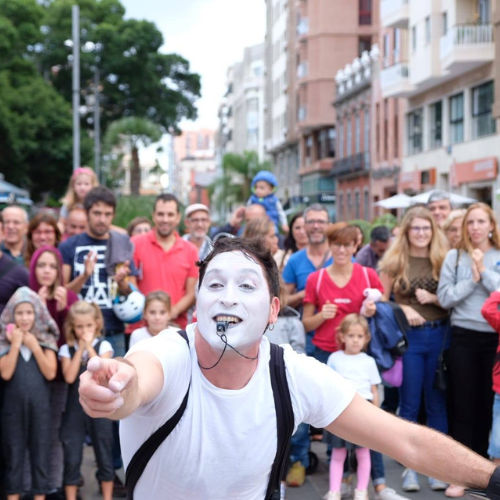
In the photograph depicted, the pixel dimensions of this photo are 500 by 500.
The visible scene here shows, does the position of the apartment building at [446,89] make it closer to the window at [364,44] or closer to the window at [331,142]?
the window at [364,44]

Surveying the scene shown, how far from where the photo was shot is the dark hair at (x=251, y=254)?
3475 mm

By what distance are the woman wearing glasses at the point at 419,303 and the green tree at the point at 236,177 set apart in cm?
5712

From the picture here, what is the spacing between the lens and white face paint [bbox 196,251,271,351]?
327cm

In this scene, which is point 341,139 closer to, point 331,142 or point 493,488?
point 331,142

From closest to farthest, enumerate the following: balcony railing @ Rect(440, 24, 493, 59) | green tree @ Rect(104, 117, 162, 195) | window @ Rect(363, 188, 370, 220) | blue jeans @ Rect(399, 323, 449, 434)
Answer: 1. blue jeans @ Rect(399, 323, 449, 434)
2. balcony railing @ Rect(440, 24, 493, 59)
3. green tree @ Rect(104, 117, 162, 195)
4. window @ Rect(363, 188, 370, 220)

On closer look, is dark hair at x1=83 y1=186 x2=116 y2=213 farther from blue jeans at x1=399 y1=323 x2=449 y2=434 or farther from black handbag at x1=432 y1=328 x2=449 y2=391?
black handbag at x1=432 y1=328 x2=449 y2=391

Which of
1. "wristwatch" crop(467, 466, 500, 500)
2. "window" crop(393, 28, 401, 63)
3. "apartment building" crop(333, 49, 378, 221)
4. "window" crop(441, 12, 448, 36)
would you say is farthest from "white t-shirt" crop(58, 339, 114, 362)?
"apartment building" crop(333, 49, 378, 221)

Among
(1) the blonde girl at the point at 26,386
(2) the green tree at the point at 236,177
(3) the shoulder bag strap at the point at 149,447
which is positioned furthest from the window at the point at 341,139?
(3) the shoulder bag strap at the point at 149,447

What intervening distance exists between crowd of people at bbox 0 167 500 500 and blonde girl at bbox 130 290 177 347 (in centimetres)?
1

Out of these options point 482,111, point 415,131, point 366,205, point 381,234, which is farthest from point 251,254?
point 366,205

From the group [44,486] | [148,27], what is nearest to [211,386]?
[44,486]

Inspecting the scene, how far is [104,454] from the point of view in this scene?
23.5 feet

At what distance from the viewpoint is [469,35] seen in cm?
2892

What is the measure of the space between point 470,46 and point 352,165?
891 inches
